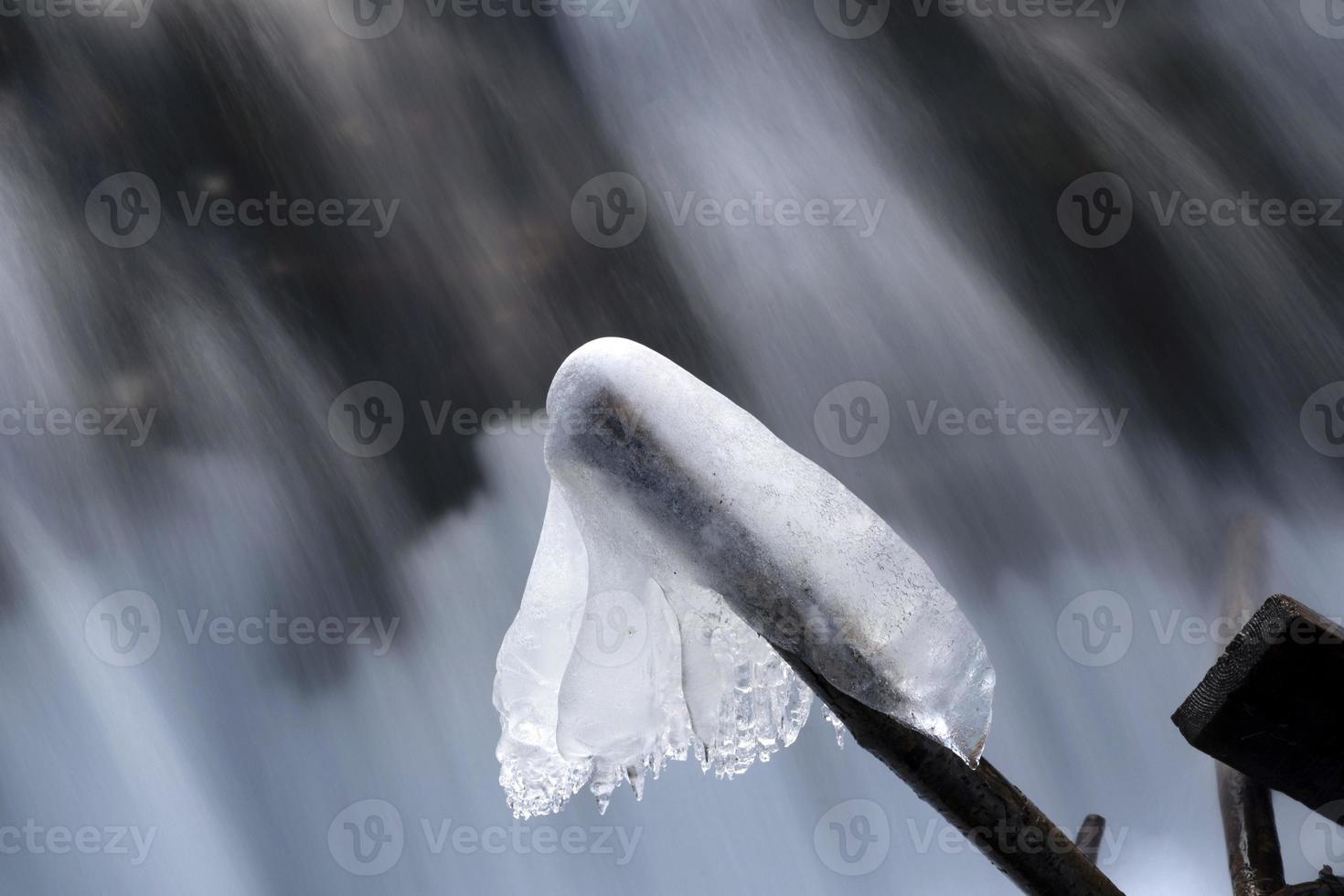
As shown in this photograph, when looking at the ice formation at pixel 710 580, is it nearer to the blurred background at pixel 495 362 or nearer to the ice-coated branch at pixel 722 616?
the ice-coated branch at pixel 722 616

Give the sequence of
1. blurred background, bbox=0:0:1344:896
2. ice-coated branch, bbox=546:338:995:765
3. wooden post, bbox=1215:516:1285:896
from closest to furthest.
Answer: ice-coated branch, bbox=546:338:995:765 → wooden post, bbox=1215:516:1285:896 → blurred background, bbox=0:0:1344:896

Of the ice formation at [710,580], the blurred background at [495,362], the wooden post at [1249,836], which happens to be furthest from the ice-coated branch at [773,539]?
the blurred background at [495,362]

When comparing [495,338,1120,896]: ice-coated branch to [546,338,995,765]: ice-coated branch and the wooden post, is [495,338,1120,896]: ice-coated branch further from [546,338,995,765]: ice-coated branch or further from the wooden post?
the wooden post

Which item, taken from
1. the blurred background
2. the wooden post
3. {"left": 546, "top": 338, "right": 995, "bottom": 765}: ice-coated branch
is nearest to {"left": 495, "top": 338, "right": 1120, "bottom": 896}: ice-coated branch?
{"left": 546, "top": 338, "right": 995, "bottom": 765}: ice-coated branch

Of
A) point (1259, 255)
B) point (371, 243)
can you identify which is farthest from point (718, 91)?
point (1259, 255)

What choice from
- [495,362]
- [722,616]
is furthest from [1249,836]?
[495,362]

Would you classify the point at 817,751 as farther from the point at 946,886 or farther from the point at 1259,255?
the point at 1259,255
